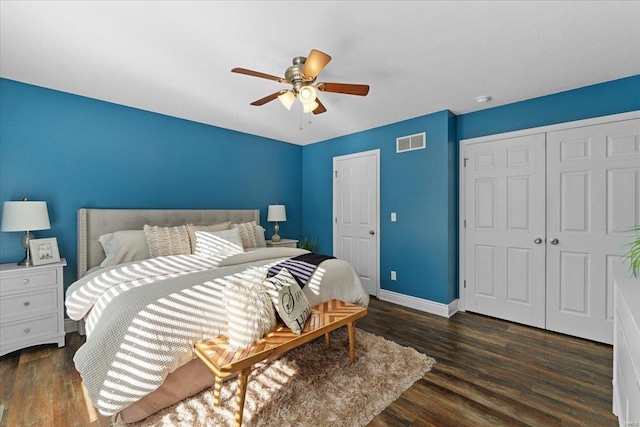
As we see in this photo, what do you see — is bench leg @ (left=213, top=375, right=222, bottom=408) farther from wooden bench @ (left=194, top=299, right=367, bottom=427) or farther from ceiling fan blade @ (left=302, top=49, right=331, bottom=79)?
ceiling fan blade @ (left=302, top=49, right=331, bottom=79)

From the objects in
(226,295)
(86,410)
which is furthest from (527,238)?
(86,410)

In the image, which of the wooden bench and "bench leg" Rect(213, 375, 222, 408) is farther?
"bench leg" Rect(213, 375, 222, 408)

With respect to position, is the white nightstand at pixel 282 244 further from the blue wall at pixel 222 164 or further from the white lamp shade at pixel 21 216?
the white lamp shade at pixel 21 216

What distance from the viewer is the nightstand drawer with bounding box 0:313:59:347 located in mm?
2385

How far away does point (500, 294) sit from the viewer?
10.8ft

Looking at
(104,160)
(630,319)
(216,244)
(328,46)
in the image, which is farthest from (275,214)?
(630,319)

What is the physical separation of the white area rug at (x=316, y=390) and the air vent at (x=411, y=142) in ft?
7.92

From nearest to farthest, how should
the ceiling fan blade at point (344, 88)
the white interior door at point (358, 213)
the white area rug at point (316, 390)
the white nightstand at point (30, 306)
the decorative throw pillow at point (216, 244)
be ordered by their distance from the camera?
the white area rug at point (316, 390)
the ceiling fan blade at point (344, 88)
the white nightstand at point (30, 306)
the decorative throw pillow at point (216, 244)
the white interior door at point (358, 213)

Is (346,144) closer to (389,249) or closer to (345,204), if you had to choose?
(345,204)

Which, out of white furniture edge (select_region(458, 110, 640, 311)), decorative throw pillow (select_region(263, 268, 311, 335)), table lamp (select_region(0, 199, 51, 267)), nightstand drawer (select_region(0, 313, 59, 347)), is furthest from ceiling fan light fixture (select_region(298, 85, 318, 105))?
nightstand drawer (select_region(0, 313, 59, 347))

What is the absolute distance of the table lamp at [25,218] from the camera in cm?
244

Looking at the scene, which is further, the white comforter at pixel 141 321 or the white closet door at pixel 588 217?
the white closet door at pixel 588 217

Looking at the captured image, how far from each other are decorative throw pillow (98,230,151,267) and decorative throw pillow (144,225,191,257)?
0.07m

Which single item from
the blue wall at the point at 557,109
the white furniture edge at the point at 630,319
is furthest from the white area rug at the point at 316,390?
the blue wall at the point at 557,109
